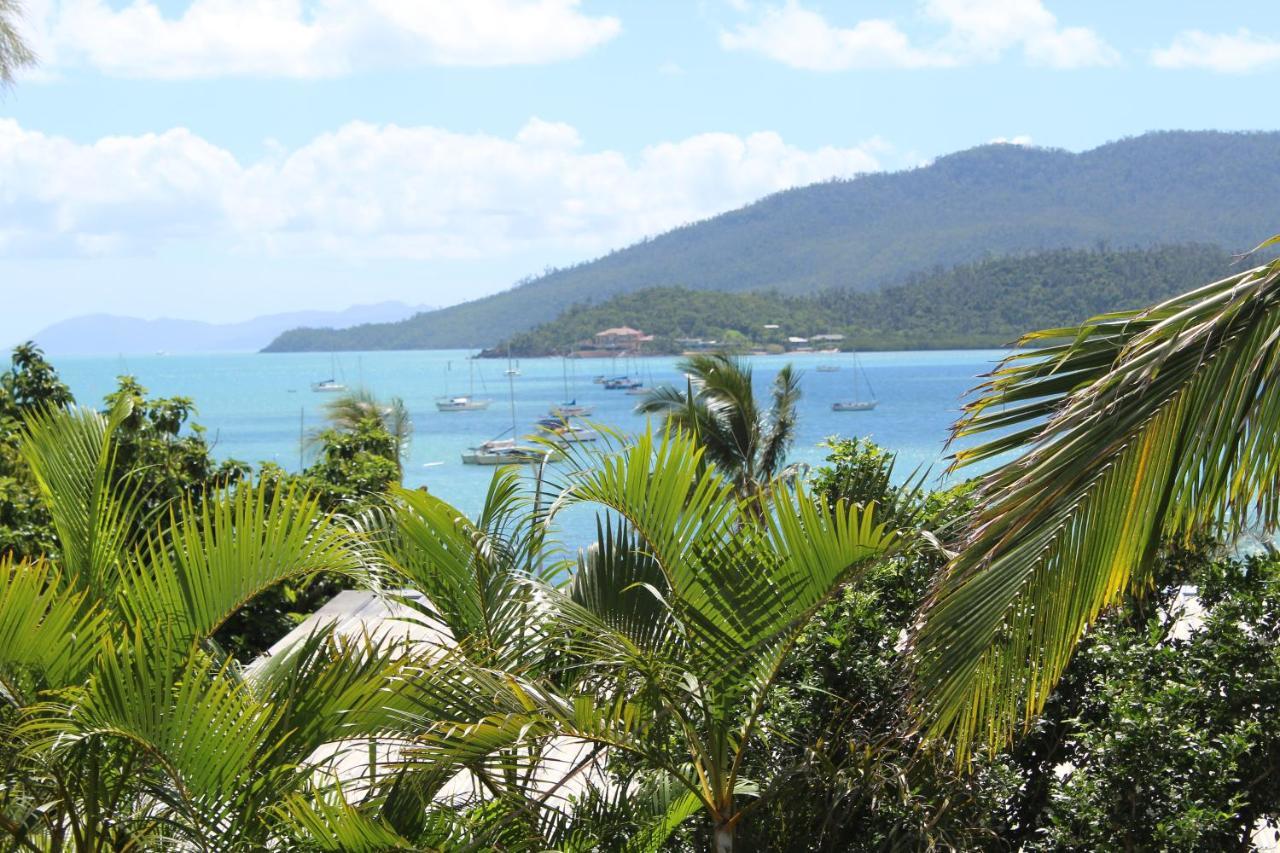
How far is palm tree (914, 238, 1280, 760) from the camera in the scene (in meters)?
2.42

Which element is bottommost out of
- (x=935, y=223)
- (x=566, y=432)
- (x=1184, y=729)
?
(x=1184, y=729)

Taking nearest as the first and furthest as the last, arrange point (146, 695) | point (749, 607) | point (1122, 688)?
point (146, 695) < point (749, 607) < point (1122, 688)

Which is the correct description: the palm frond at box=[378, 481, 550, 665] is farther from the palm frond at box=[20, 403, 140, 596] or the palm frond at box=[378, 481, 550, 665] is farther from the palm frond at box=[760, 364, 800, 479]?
the palm frond at box=[760, 364, 800, 479]

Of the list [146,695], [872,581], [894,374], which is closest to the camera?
[146,695]

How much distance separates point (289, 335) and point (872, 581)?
179561mm

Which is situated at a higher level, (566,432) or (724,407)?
(566,432)

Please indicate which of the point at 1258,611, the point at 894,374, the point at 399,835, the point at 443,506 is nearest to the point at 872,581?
the point at 1258,611

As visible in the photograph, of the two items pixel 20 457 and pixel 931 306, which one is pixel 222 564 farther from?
pixel 931 306

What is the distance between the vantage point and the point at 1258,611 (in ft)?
13.0

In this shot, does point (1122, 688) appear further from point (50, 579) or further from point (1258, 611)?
point (50, 579)

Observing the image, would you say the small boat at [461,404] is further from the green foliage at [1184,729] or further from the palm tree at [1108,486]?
the palm tree at [1108,486]

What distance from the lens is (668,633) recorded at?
3.84 meters

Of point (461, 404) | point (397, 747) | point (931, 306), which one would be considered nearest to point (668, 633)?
point (397, 747)

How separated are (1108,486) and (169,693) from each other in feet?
7.15
